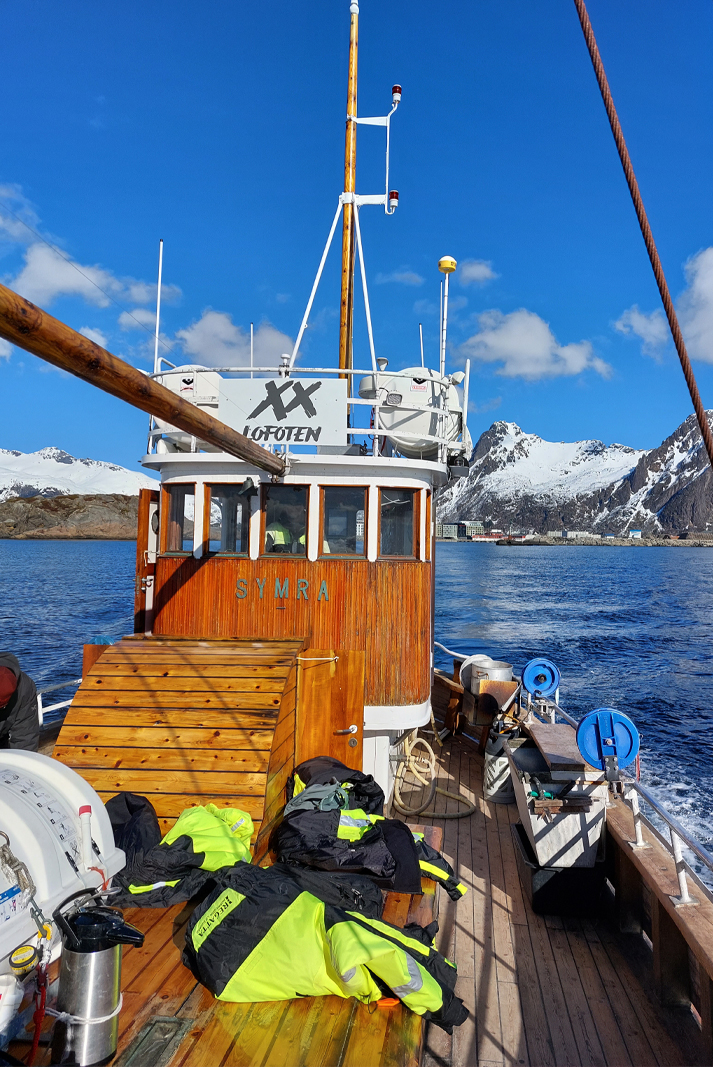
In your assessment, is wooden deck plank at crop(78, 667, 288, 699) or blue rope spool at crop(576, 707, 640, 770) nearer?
blue rope spool at crop(576, 707, 640, 770)

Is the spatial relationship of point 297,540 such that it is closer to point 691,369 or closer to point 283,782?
point 283,782

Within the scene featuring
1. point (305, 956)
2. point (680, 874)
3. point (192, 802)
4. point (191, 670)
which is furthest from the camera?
point (191, 670)

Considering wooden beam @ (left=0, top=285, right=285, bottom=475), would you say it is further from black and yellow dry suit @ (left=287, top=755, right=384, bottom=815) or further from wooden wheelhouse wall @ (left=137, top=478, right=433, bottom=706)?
black and yellow dry suit @ (left=287, top=755, right=384, bottom=815)

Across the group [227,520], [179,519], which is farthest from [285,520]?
[179,519]

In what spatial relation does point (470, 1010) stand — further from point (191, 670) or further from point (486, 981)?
point (191, 670)

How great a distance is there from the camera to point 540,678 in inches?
444

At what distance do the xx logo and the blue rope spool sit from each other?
505 cm

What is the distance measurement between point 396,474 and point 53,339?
19.3 feet

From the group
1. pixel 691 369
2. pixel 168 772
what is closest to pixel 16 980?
pixel 168 772

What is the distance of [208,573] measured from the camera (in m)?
9.19

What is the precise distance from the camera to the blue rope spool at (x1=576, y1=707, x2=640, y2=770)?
677 cm

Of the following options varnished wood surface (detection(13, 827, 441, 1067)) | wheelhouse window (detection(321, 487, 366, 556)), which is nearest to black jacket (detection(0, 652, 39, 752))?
varnished wood surface (detection(13, 827, 441, 1067))

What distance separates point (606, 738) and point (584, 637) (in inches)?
1288

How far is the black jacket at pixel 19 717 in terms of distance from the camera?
641 cm
